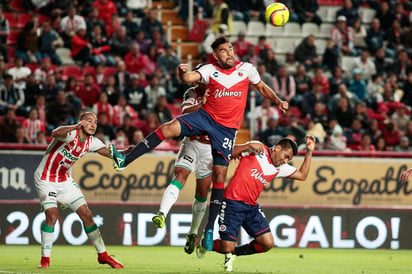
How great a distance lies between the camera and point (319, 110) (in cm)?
2009

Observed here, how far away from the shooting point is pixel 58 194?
11758 mm

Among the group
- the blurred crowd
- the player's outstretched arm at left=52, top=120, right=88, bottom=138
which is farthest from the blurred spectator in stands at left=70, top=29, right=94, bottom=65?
the player's outstretched arm at left=52, top=120, right=88, bottom=138

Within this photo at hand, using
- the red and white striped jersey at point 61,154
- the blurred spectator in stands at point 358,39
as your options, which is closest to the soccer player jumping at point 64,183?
the red and white striped jersey at point 61,154

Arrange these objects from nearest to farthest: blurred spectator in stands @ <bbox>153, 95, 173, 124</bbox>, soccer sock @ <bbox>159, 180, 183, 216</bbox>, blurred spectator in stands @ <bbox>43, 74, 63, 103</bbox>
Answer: soccer sock @ <bbox>159, 180, 183, 216</bbox> → blurred spectator in stands @ <bbox>43, 74, 63, 103</bbox> → blurred spectator in stands @ <bbox>153, 95, 173, 124</bbox>

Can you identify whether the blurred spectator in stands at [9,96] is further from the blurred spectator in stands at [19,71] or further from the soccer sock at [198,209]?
the soccer sock at [198,209]

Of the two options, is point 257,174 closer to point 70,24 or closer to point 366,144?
point 366,144

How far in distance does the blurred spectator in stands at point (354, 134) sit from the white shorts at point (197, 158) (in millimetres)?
8120

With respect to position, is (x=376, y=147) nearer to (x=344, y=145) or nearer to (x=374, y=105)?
(x=344, y=145)

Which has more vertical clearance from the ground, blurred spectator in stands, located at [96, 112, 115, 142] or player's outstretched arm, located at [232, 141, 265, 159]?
player's outstretched arm, located at [232, 141, 265, 159]

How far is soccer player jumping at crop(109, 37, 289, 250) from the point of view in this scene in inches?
433

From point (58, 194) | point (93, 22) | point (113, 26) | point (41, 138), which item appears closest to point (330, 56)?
point (113, 26)

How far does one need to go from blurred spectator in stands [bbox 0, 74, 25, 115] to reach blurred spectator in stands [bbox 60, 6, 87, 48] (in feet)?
7.84

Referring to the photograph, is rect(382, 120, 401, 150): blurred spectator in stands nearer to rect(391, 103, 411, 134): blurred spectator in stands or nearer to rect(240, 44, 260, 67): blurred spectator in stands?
rect(391, 103, 411, 134): blurred spectator in stands

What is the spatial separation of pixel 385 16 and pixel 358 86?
338 cm
